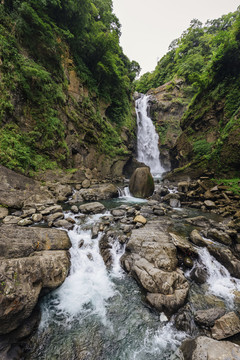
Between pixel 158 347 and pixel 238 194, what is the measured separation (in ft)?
26.9

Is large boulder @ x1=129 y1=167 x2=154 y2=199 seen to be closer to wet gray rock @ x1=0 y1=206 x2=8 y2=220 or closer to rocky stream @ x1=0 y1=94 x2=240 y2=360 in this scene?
rocky stream @ x1=0 y1=94 x2=240 y2=360

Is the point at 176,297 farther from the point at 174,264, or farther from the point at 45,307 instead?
the point at 45,307

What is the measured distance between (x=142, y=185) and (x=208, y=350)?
9.17 meters

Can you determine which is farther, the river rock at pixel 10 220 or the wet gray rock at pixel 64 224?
the wet gray rock at pixel 64 224

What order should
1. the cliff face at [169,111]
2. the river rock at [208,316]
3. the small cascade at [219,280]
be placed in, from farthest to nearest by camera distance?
the cliff face at [169,111], the small cascade at [219,280], the river rock at [208,316]

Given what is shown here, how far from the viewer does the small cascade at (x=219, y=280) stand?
10.4 ft

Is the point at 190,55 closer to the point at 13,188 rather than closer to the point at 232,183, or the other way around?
the point at 232,183

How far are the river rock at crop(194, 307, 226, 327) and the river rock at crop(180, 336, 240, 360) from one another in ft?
1.31

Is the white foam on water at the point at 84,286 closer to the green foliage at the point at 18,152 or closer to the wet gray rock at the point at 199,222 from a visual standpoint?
the wet gray rock at the point at 199,222

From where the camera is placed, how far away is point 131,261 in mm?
3846

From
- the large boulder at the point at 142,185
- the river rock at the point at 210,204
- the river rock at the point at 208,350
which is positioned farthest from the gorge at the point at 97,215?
the large boulder at the point at 142,185

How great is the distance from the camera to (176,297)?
2887 millimetres

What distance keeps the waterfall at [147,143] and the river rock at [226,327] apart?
1976 centimetres

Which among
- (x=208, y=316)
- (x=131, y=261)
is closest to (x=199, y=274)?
(x=208, y=316)
